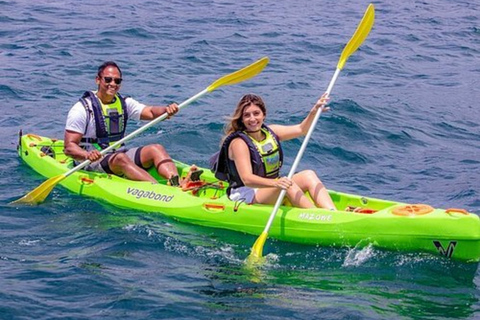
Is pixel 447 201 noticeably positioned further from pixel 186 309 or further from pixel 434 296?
pixel 186 309

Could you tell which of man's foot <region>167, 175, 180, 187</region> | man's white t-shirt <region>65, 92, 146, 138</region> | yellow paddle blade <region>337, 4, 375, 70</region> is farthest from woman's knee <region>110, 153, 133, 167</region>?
yellow paddle blade <region>337, 4, 375, 70</region>

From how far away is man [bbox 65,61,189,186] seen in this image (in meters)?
9.23

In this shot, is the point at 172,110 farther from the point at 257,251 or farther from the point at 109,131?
the point at 257,251

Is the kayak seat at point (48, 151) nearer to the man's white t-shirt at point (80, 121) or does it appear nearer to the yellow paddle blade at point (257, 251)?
the man's white t-shirt at point (80, 121)

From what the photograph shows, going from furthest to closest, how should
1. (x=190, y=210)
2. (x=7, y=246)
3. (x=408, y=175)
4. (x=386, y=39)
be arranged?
(x=386, y=39) → (x=408, y=175) → (x=190, y=210) → (x=7, y=246)

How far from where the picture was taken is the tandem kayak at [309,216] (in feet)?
24.0

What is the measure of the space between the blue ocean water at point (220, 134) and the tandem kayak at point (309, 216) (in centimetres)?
12

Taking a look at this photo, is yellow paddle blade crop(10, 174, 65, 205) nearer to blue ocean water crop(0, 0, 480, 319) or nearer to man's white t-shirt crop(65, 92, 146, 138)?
blue ocean water crop(0, 0, 480, 319)

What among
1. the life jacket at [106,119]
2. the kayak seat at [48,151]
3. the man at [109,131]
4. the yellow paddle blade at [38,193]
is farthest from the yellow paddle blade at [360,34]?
the kayak seat at [48,151]

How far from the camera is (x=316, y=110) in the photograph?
27.3 feet

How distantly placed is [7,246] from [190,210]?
1676 mm

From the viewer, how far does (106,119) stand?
9367 mm

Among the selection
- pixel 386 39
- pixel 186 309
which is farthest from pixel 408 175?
pixel 386 39

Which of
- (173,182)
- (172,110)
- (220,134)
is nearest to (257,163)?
(173,182)
